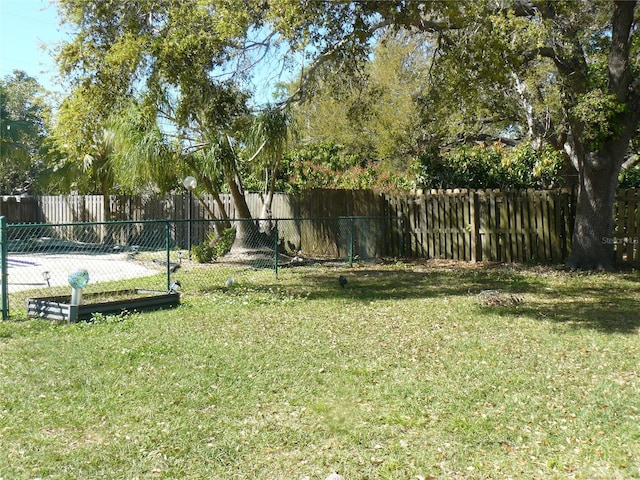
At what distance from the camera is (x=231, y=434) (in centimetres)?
425

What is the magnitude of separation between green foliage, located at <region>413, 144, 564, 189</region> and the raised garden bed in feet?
29.3

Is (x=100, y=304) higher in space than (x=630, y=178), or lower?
lower

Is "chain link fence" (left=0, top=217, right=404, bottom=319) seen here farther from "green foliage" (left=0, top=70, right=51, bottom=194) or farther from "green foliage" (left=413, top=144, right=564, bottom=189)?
"green foliage" (left=0, top=70, right=51, bottom=194)

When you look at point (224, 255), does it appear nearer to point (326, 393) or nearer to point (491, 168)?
point (491, 168)

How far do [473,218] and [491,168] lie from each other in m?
1.88

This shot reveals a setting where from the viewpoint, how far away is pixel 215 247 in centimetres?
1532

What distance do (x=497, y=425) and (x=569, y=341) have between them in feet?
9.25

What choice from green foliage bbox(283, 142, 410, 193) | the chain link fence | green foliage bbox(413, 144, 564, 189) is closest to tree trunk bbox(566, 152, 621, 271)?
green foliage bbox(413, 144, 564, 189)

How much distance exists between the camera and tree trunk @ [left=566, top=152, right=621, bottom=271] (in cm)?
1214

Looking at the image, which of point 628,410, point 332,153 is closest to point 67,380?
point 628,410

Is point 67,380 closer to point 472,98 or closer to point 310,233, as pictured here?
point 472,98

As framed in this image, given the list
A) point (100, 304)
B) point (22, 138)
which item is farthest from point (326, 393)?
point (22, 138)

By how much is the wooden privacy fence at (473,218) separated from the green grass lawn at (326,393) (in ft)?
15.9

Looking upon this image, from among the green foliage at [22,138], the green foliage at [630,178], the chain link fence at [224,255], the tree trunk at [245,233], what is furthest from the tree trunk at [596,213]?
the green foliage at [22,138]
